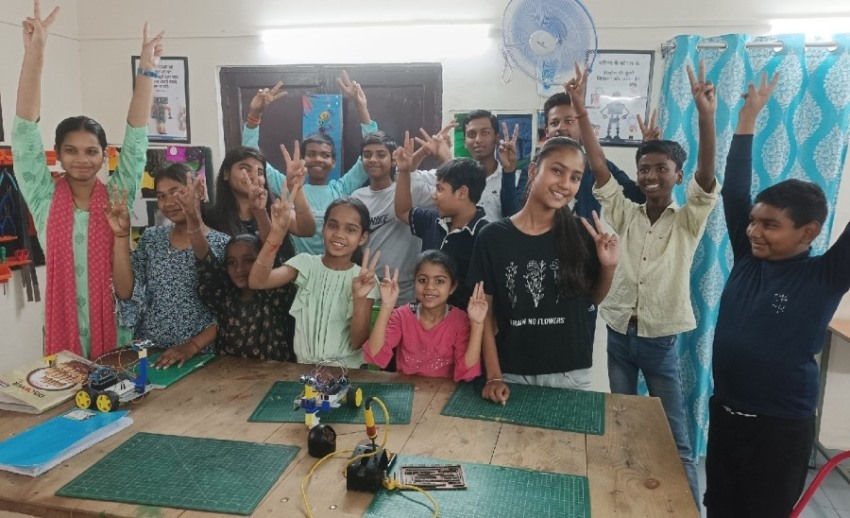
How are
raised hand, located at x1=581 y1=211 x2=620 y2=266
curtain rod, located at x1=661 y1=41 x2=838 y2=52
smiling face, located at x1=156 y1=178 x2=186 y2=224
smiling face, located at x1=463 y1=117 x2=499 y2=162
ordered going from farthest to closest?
smiling face, located at x1=463 y1=117 x2=499 y2=162
curtain rod, located at x1=661 y1=41 x2=838 y2=52
smiling face, located at x1=156 y1=178 x2=186 y2=224
raised hand, located at x1=581 y1=211 x2=620 y2=266

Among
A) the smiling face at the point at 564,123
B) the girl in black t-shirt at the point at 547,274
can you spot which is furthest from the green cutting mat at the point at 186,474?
the smiling face at the point at 564,123

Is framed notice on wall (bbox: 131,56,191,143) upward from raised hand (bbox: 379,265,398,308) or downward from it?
upward

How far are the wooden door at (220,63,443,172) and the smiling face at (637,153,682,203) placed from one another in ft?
4.57

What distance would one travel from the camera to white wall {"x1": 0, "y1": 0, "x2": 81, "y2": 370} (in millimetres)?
3117

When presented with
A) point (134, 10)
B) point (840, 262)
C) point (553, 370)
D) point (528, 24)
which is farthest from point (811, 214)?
point (134, 10)

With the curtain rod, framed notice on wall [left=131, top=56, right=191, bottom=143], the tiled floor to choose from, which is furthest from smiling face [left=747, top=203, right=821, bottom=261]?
framed notice on wall [left=131, top=56, right=191, bottom=143]

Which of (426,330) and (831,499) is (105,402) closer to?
(426,330)

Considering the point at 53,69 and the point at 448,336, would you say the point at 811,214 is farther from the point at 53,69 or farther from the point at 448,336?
the point at 53,69

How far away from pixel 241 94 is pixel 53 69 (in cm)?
117

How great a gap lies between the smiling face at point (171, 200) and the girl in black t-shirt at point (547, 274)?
3.81 feet

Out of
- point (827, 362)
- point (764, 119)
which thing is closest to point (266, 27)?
point (764, 119)

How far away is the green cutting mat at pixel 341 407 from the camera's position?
61.7 inches

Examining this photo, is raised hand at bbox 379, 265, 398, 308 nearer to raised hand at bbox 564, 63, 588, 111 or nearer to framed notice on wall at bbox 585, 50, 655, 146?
raised hand at bbox 564, 63, 588, 111

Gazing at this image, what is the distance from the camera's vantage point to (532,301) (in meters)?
1.82
